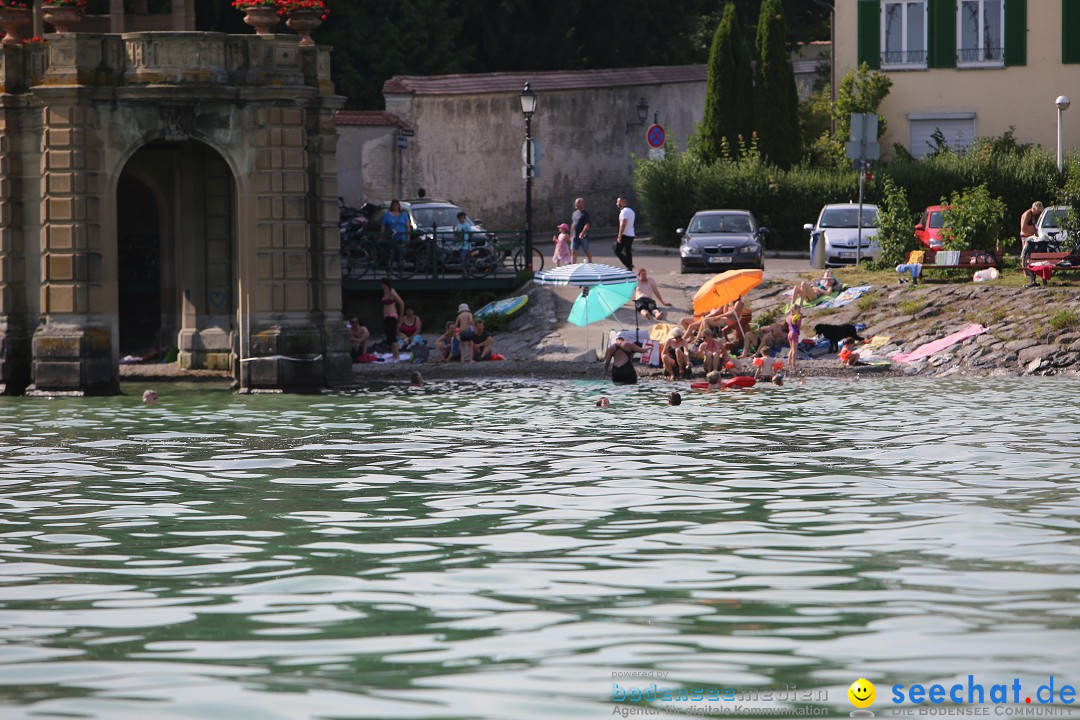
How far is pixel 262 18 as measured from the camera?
93.2ft

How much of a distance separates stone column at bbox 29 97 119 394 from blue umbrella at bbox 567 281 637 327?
8266mm

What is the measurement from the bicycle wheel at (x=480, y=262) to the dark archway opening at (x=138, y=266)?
20.5 feet

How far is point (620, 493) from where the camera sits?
16.4m

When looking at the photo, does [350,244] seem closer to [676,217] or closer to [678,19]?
[676,217]

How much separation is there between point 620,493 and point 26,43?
54.1ft

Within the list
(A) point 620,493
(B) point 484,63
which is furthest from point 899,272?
(B) point 484,63

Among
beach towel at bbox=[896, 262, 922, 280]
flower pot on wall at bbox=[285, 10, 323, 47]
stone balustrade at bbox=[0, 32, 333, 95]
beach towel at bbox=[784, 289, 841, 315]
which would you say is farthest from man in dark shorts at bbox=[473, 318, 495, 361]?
beach towel at bbox=[896, 262, 922, 280]

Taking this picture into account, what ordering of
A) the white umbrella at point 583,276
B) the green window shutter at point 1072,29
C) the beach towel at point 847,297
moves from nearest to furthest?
the white umbrella at point 583,276 < the beach towel at point 847,297 < the green window shutter at point 1072,29

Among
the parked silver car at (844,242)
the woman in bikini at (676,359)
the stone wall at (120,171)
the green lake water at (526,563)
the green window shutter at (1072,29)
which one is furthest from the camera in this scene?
the green window shutter at (1072,29)

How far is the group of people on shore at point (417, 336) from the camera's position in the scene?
107ft

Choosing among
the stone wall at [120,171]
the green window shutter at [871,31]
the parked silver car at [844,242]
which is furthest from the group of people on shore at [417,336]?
the green window shutter at [871,31]

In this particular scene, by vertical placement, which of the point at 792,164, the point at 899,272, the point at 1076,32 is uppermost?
the point at 1076,32

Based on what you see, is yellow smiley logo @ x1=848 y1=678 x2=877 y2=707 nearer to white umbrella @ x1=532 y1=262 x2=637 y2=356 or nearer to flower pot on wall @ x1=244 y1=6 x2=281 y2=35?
flower pot on wall @ x1=244 y1=6 x2=281 y2=35

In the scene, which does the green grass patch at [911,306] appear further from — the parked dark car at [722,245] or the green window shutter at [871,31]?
the green window shutter at [871,31]
